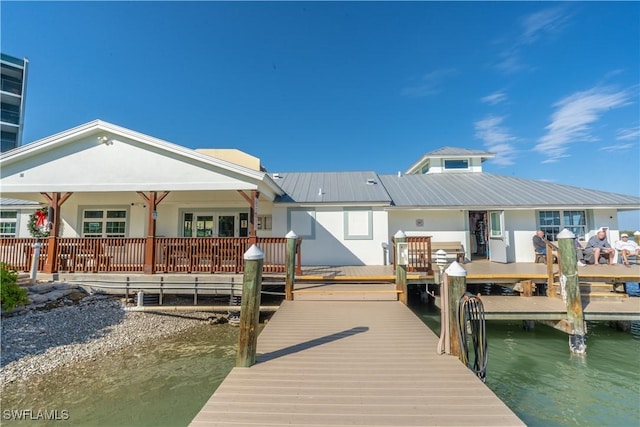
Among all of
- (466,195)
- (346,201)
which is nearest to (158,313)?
(346,201)

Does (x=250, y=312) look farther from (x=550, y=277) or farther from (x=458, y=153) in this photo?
(x=458, y=153)

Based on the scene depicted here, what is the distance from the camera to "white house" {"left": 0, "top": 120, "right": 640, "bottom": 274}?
8.85 m

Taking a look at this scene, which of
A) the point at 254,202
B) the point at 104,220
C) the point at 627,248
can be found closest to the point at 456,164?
the point at 627,248

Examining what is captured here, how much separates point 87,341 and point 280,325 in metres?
4.65

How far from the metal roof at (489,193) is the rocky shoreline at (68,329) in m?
9.01

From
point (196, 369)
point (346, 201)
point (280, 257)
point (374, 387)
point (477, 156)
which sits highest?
point (477, 156)

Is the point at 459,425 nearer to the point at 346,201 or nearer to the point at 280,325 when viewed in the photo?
the point at 280,325

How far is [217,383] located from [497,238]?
10649mm

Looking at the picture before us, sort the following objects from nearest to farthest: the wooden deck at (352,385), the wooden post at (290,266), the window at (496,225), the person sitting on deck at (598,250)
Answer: the wooden deck at (352,385) → the wooden post at (290,266) → the person sitting on deck at (598,250) → the window at (496,225)

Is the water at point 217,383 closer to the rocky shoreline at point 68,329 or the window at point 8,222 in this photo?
the rocky shoreline at point 68,329

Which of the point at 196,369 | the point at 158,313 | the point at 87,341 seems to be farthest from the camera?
the point at 158,313

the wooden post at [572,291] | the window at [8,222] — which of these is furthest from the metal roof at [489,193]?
the window at [8,222]

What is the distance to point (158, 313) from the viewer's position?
8.25 meters

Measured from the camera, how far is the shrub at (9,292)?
6.57m
